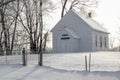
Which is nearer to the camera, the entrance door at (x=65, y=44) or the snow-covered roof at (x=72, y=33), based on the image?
the snow-covered roof at (x=72, y=33)

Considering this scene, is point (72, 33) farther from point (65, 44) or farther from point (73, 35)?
point (65, 44)

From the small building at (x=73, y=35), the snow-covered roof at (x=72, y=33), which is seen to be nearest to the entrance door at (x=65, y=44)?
the small building at (x=73, y=35)

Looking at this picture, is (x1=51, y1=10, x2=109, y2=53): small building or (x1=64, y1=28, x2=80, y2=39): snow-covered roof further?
(x1=51, y1=10, x2=109, y2=53): small building

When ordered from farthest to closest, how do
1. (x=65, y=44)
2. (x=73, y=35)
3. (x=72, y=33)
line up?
1. (x=72, y=33)
2. (x=65, y=44)
3. (x=73, y=35)

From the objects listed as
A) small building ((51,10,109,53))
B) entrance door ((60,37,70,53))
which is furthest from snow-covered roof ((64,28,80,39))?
entrance door ((60,37,70,53))

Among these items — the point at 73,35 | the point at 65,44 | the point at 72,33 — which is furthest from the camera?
the point at 72,33

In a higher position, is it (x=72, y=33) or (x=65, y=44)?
(x=72, y=33)

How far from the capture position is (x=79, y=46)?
42.9 metres

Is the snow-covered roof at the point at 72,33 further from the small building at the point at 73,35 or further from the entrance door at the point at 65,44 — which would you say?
the entrance door at the point at 65,44

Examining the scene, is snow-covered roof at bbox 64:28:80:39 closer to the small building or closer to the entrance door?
the small building

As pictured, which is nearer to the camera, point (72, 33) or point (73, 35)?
point (73, 35)

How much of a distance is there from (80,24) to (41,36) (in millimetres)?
9377

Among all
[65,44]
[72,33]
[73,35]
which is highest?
[72,33]

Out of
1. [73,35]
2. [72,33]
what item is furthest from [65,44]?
[72,33]
